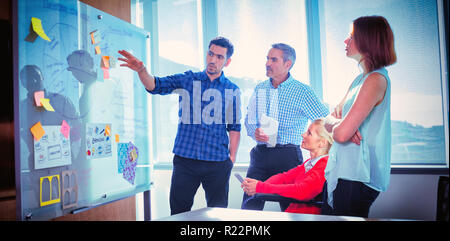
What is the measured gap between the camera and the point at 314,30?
2.32 m

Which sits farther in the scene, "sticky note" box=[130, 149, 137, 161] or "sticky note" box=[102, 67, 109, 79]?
"sticky note" box=[130, 149, 137, 161]

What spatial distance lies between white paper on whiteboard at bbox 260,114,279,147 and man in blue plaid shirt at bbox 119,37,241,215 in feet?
0.67

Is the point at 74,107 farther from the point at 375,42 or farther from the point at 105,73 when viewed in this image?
the point at 375,42

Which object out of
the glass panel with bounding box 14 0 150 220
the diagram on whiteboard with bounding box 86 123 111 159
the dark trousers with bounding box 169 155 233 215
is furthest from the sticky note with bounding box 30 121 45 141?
the dark trousers with bounding box 169 155 233 215

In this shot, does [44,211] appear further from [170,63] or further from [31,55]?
[170,63]

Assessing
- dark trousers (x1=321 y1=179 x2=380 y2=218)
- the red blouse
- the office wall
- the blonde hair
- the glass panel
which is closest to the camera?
dark trousers (x1=321 y1=179 x2=380 y2=218)

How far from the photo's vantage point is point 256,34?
2549 millimetres

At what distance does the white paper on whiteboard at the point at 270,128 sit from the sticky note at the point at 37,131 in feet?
4.20

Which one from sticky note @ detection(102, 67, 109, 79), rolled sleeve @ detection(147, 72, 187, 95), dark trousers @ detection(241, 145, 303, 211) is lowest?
dark trousers @ detection(241, 145, 303, 211)

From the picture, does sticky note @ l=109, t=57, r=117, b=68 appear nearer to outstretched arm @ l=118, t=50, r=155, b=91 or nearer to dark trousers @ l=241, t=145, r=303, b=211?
outstretched arm @ l=118, t=50, r=155, b=91

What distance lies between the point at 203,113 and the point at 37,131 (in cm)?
91

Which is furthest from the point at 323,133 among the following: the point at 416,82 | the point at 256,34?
the point at 256,34

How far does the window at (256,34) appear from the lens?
2387mm

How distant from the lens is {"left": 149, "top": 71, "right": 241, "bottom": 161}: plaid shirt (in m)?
1.89
